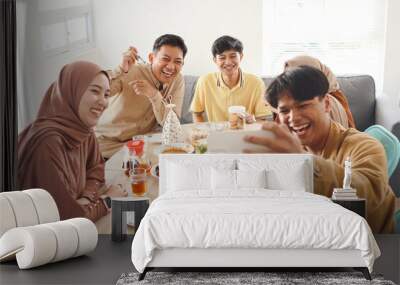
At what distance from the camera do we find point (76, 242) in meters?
6.25

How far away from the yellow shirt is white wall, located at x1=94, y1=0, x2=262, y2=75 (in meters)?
0.12

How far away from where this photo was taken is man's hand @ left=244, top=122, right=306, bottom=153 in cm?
779

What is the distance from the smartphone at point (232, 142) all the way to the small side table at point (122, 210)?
999 mm

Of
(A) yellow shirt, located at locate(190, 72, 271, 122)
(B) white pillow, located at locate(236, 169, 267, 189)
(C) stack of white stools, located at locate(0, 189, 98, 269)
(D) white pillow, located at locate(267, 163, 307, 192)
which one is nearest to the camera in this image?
(C) stack of white stools, located at locate(0, 189, 98, 269)

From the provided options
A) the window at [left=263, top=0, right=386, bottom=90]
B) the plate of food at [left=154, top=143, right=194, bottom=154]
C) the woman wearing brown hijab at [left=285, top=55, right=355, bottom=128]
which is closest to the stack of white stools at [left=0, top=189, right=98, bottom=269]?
the plate of food at [left=154, top=143, right=194, bottom=154]

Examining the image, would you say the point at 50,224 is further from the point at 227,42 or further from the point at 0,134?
the point at 227,42

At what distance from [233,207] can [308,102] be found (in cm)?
248

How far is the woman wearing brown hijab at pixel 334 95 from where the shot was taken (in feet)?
25.7

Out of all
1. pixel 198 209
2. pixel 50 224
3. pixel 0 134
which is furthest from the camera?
pixel 0 134

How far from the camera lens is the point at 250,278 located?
5.54 meters

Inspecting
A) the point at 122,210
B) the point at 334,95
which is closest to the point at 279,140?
the point at 334,95

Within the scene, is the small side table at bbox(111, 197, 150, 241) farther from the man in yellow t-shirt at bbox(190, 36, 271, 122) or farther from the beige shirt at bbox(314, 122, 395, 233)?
the beige shirt at bbox(314, 122, 395, 233)

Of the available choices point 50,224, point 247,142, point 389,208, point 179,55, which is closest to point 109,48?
point 179,55

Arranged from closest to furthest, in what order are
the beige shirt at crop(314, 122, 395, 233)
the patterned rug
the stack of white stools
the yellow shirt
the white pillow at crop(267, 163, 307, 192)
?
the patterned rug
the stack of white stools
the white pillow at crop(267, 163, 307, 192)
the beige shirt at crop(314, 122, 395, 233)
the yellow shirt
